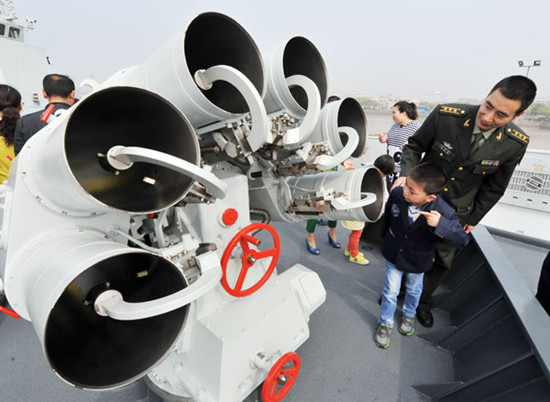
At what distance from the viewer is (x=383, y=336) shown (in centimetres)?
190

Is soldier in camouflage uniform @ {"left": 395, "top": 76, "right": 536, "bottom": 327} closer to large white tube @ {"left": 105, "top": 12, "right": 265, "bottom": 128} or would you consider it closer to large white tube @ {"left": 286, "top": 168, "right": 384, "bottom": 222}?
large white tube @ {"left": 286, "top": 168, "right": 384, "bottom": 222}

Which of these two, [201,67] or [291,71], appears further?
[291,71]

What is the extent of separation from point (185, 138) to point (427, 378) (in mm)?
1933

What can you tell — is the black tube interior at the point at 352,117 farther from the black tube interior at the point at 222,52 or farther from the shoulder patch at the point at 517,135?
the shoulder patch at the point at 517,135

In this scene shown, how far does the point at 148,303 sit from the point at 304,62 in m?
1.07

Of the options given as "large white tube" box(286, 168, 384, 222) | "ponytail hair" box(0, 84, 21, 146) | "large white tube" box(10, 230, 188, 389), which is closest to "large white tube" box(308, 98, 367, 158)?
"large white tube" box(286, 168, 384, 222)

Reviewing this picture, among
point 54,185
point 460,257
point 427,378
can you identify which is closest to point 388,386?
point 427,378

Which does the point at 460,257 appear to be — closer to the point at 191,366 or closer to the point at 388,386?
the point at 388,386

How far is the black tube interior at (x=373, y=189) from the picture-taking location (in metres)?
1.43

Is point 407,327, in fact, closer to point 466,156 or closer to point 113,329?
point 466,156

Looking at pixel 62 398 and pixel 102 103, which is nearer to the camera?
pixel 102 103

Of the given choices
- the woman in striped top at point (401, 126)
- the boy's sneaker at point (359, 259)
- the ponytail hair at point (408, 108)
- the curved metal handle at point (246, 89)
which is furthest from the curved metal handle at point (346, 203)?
the ponytail hair at point (408, 108)

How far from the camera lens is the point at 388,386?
1627 mm

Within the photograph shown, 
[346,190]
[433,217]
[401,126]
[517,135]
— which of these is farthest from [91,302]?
[401,126]
